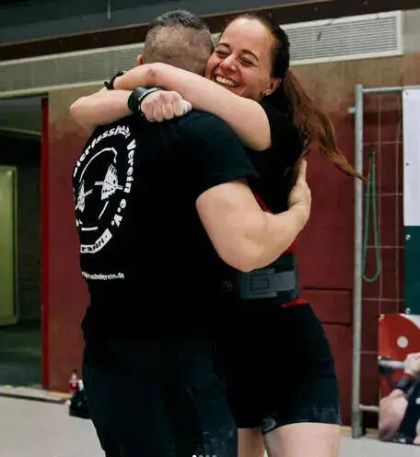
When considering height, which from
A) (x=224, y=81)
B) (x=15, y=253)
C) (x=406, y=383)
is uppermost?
(x=224, y=81)

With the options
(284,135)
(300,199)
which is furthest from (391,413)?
(284,135)

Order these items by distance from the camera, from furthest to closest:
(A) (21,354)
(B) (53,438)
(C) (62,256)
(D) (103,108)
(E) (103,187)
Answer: (A) (21,354) < (C) (62,256) < (B) (53,438) < (D) (103,108) < (E) (103,187)

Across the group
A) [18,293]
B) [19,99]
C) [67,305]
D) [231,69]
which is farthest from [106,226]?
[18,293]

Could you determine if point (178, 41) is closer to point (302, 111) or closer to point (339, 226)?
point (302, 111)

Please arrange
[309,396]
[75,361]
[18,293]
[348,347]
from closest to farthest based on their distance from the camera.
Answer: [309,396] → [348,347] → [75,361] → [18,293]

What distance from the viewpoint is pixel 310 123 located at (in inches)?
65.0

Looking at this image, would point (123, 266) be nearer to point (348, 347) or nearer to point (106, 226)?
point (106, 226)

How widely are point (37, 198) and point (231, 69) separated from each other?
7383 mm

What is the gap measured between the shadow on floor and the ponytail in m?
3.98

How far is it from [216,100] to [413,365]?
2.88 meters

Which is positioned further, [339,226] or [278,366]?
[339,226]

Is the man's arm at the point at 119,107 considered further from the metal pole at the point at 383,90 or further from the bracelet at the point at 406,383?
the bracelet at the point at 406,383

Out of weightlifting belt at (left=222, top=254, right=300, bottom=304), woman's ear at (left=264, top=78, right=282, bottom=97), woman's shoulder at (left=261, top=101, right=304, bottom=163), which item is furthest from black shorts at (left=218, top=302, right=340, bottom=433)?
woman's ear at (left=264, top=78, right=282, bottom=97)

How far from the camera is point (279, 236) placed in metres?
1.27
